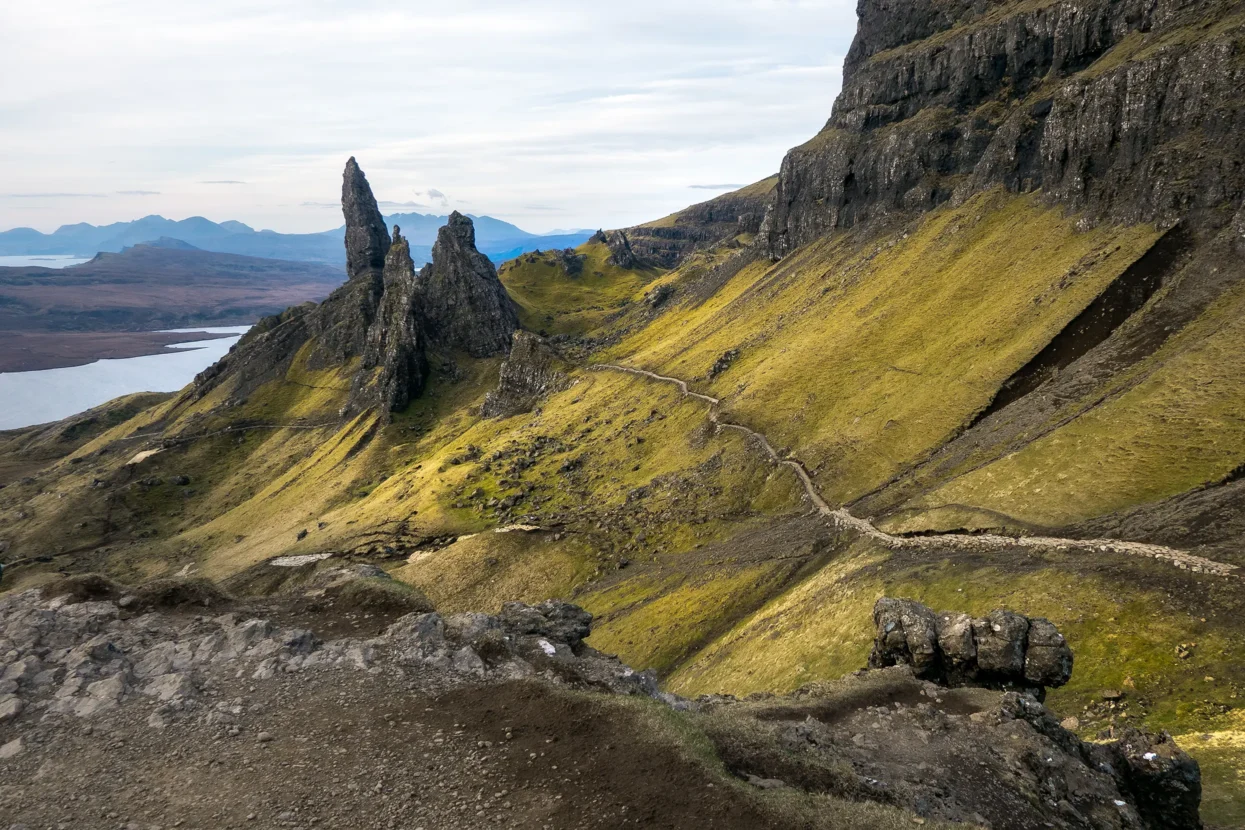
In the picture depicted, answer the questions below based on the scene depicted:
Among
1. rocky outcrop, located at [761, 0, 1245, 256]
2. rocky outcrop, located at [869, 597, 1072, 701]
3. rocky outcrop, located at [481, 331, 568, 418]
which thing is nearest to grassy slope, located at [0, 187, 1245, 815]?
rocky outcrop, located at [869, 597, 1072, 701]

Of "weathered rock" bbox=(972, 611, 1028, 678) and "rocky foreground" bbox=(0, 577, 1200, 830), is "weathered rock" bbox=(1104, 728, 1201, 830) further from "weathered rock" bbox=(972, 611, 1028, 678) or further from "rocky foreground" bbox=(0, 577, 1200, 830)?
"weathered rock" bbox=(972, 611, 1028, 678)

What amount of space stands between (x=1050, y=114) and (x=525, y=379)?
134 metres

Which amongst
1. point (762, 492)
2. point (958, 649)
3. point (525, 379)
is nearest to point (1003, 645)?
point (958, 649)

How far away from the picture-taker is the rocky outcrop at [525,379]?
598 feet

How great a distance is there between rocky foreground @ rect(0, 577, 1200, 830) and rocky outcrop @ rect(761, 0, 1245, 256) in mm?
96838

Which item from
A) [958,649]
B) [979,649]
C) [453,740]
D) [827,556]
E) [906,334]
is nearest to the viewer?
[453,740]

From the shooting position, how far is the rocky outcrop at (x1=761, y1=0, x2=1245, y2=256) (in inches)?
3799

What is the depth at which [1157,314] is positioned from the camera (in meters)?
81.6

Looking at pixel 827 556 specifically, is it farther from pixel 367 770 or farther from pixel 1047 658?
pixel 367 770

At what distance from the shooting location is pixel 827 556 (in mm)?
73375

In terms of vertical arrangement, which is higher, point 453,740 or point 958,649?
point 453,740

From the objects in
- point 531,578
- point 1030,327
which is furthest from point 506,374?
point 1030,327

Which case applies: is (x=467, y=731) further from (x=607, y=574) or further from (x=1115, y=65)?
(x=1115, y=65)

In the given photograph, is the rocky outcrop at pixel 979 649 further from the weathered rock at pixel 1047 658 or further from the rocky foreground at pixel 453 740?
the rocky foreground at pixel 453 740
